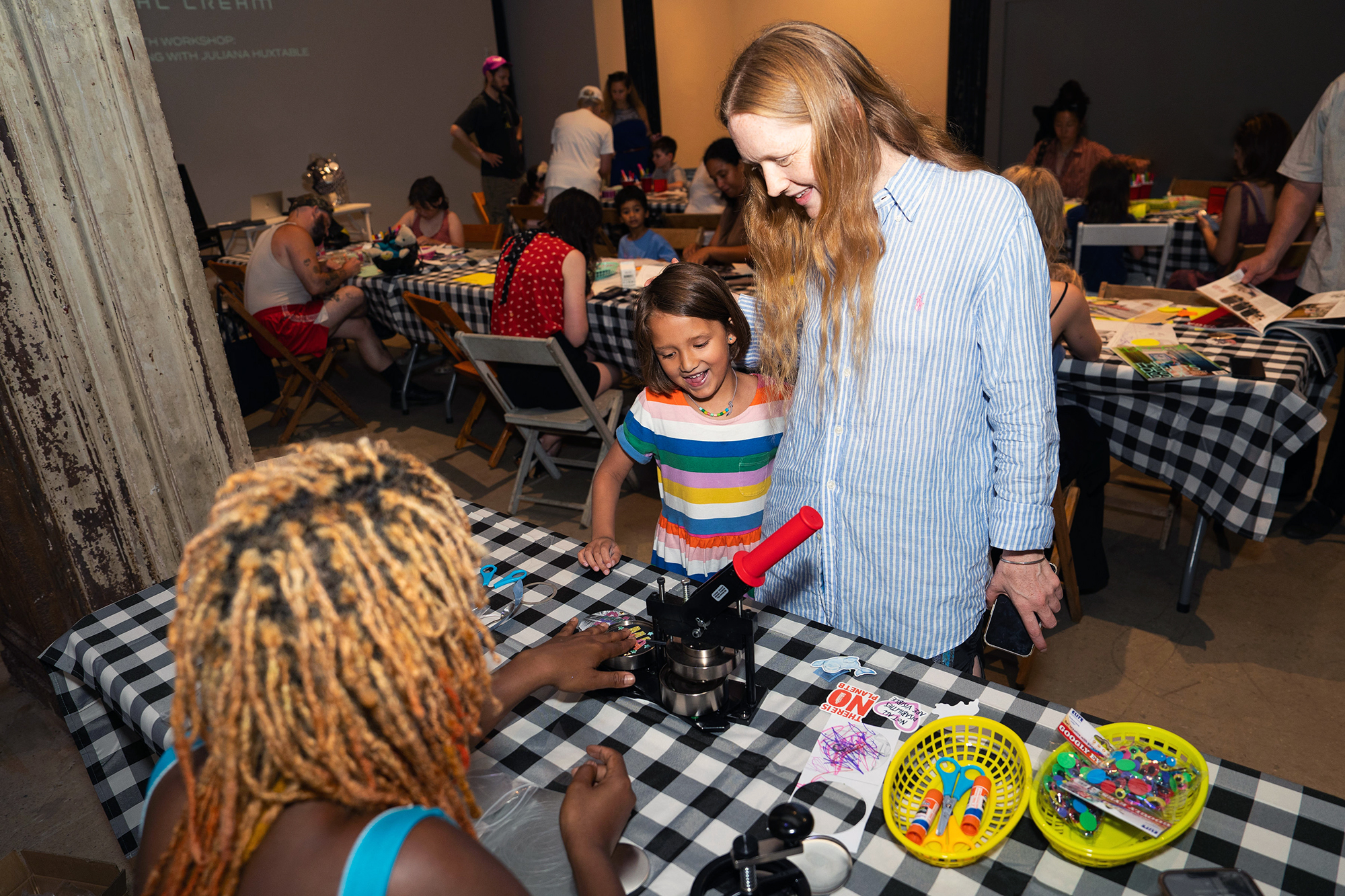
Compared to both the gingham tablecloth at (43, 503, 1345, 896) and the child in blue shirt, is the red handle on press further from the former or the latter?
the child in blue shirt

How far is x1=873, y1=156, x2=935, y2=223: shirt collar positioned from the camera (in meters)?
1.16

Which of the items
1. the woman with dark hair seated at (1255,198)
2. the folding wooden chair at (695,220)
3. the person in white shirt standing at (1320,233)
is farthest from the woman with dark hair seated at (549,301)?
the woman with dark hair seated at (1255,198)

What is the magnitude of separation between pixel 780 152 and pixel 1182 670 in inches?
86.2

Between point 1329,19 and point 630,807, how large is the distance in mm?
8533

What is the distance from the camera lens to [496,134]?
7.50 meters

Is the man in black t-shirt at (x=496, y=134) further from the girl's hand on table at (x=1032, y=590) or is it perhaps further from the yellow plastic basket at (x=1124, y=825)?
the yellow plastic basket at (x=1124, y=825)

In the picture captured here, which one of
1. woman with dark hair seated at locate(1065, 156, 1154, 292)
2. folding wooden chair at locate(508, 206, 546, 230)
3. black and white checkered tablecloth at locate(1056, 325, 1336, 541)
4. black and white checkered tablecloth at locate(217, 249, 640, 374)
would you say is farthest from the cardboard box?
folding wooden chair at locate(508, 206, 546, 230)

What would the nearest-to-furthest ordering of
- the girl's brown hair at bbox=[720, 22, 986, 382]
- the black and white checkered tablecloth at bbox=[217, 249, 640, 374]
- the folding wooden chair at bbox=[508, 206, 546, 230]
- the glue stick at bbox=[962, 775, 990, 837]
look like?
the glue stick at bbox=[962, 775, 990, 837], the girl's brown hair at bbox=[720, 22, 986, 382], the black and white checkered tablecloth at bbox=[217, 249, 640, 374], the folding wooden chair at bbox=[508, 206, 546, 230]

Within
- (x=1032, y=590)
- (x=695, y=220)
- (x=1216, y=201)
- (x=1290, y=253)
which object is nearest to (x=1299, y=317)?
(x=1290, y=253)

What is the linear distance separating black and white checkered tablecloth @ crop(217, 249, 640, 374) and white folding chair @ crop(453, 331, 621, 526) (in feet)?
0.76

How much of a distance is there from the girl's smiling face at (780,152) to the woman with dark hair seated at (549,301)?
2.33 m

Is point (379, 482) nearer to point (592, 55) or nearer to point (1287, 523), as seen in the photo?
point (1287, 523)

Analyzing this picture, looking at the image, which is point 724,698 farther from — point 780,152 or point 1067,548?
point 1067,548

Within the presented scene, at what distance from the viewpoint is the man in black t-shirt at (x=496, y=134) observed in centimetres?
721
